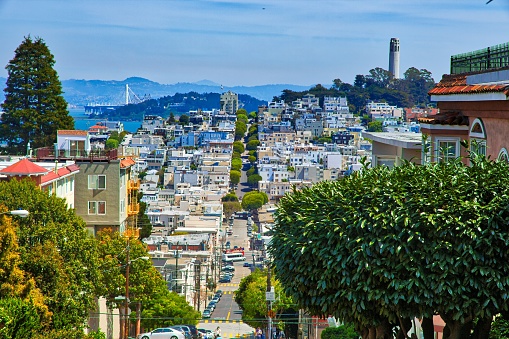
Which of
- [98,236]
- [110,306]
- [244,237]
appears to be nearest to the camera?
[110,306]

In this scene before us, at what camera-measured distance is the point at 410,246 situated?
40.2 ft

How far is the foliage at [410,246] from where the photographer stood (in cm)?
1207

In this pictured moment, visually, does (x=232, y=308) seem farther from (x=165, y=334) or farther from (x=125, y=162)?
(x=165, y=334)

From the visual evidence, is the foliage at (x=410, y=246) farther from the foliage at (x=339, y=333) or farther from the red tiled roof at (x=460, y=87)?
the foliage at (x=339, y=333)

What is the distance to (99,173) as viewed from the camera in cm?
3709

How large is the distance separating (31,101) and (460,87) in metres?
35.5

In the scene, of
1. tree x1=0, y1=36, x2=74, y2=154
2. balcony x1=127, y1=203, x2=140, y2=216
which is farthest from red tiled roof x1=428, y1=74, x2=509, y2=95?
tree x1=0, y1=36, x2=74, y2=154

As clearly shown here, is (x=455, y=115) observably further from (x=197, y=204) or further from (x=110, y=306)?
(x=197, y=204)

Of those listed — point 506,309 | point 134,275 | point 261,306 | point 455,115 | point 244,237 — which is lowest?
point 244,237

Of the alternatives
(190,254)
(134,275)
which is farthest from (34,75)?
(190,254)

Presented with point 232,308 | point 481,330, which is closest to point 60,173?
point 481,330

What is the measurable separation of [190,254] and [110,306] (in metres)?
75.2

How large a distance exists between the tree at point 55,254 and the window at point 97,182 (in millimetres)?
9757

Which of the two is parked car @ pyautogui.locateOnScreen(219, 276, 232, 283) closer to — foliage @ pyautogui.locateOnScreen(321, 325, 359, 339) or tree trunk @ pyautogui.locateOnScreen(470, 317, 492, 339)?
foliage @ pyautogui.locateOnScreen(321, 325, 359, 339)
